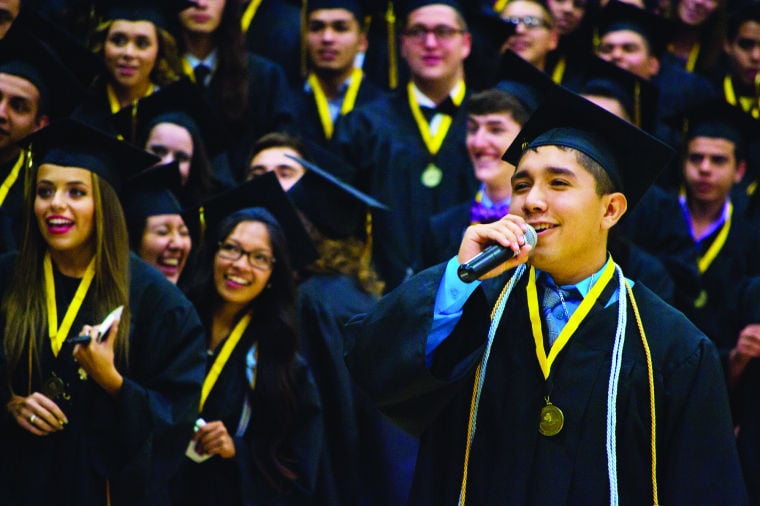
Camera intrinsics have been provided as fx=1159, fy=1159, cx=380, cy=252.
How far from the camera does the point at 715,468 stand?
3150 mm

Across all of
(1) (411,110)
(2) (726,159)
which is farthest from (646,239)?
(1) (411,110)

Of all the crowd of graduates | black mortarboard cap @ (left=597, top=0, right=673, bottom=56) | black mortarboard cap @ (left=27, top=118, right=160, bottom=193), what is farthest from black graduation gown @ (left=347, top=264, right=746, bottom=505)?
black mortarboard cap @ (left=597, top=0, right=673, bottom=56)

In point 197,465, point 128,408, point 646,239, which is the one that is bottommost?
point 197,465

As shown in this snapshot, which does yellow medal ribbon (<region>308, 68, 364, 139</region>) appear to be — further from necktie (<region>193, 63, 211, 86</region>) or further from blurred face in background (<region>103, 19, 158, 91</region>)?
blurred face in background (<region>103, 19, 158, 91</region>)

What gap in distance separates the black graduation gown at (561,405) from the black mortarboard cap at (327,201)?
3123 millimetres

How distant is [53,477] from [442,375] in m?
2.08

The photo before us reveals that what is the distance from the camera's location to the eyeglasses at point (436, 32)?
7.34 meters

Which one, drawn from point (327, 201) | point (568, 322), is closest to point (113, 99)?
point (327, 201)

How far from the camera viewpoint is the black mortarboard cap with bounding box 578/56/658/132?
7211mm

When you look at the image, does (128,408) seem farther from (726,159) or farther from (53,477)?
(726,159)

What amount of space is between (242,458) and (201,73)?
3.06m

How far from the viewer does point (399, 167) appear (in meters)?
7.23

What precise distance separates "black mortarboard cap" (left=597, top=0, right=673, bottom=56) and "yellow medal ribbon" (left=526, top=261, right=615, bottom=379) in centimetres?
499

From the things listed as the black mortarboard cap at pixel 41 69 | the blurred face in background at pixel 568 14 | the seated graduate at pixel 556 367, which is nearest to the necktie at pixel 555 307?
the seated graduate at pixel 556 367
